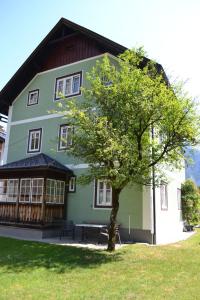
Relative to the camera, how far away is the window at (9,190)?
663 inches

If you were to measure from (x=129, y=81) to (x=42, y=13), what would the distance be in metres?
5.07

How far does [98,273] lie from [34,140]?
38.9 feet

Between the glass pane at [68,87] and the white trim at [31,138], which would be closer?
the glass pane at [68,87]

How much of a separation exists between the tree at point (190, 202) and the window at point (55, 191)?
9.38m

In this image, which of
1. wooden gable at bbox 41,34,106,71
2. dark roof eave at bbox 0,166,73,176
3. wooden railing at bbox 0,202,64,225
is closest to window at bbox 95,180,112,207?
dark roof eave at bbox 0,166,73,176

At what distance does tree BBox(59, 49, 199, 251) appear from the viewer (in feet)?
35.8

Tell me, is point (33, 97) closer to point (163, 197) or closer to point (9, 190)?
point (9, 190)

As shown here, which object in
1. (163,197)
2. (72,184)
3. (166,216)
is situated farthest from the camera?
(72,184)

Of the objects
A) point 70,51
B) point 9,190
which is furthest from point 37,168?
point 70,51


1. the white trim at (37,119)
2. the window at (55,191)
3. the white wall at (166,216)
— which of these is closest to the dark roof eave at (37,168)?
the window at (55,191)

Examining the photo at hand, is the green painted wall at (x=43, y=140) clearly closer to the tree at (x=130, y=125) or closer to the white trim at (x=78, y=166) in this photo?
the white trim at (x=78, y=166)

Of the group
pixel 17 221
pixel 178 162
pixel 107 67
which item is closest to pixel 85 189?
pixel 17 221

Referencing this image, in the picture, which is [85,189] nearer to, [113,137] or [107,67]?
[113,137]

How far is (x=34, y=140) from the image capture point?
62.1 ft
